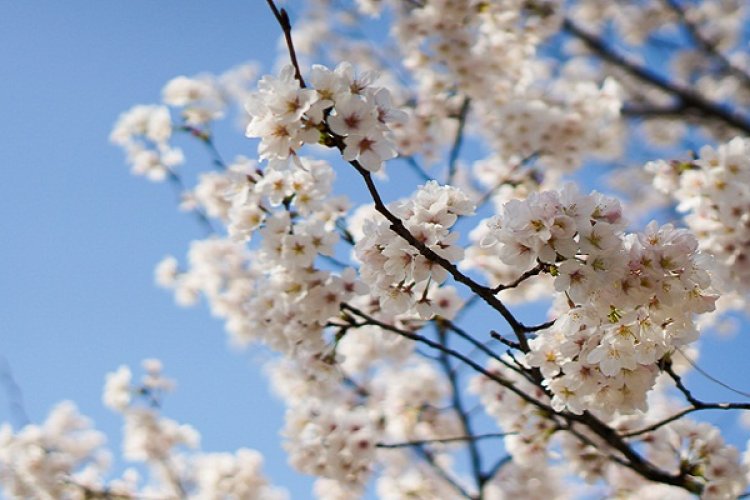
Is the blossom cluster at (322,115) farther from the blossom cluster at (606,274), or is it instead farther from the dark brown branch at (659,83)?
the dark brown branch at (659,83)

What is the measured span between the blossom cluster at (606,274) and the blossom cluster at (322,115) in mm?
399

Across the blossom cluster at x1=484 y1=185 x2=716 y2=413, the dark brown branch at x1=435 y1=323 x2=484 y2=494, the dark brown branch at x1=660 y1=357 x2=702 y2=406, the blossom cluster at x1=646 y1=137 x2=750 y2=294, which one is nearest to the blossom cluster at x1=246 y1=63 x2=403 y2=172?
the blossom cluster at x1=484 y1=185 x2=716 y2=413

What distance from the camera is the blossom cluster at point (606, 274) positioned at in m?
1.51

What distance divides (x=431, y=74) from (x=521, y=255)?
3.57 m

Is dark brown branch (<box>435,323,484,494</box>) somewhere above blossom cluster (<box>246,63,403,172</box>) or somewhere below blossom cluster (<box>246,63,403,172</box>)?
above

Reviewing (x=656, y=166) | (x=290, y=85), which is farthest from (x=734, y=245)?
(x=290, y=85)

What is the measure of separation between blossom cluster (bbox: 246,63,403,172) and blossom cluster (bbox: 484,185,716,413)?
0.40 meters

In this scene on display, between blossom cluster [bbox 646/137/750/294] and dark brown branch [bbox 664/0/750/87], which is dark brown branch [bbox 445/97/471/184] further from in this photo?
dark brown branch [bbox 664/0/750/87]

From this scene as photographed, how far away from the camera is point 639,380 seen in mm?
1785

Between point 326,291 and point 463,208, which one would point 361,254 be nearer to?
point 463,208

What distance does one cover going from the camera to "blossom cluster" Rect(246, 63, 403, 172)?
1.70 metres

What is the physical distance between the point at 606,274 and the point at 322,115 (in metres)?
0.81

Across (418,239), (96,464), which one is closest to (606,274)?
(418,239)

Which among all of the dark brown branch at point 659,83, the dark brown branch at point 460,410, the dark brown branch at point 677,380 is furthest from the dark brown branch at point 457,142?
the dark brown branch at point 659,83
